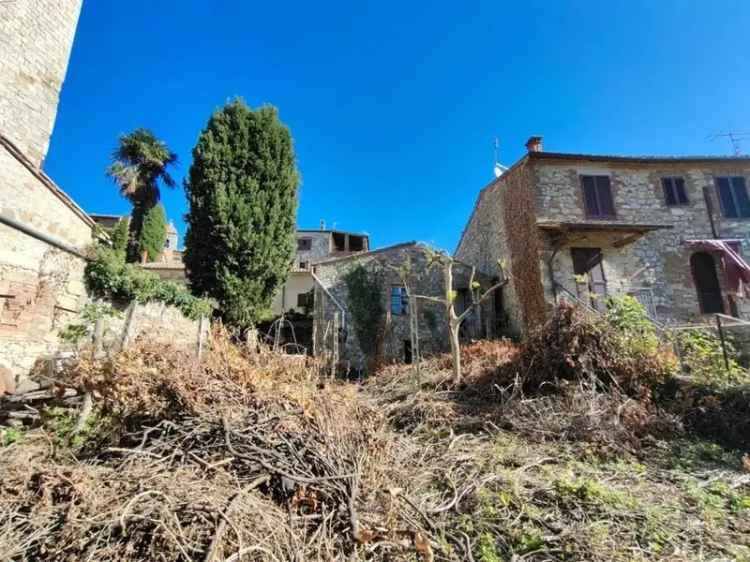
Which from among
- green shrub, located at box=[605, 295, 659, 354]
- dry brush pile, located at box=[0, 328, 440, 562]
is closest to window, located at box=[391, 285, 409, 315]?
green shrub, located at box=[605, 295, 659, 354]

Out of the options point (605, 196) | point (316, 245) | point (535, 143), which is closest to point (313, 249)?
point (316, 245)

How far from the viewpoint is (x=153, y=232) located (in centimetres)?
2442

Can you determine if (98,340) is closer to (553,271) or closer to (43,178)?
(43,178)

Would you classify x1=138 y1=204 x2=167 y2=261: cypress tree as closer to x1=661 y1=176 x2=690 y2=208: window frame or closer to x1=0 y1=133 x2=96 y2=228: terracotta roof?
x1=0 y1=133 x2=96 y2=228: terracotta roof

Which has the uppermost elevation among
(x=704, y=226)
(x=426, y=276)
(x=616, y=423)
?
(x=704, y=226)

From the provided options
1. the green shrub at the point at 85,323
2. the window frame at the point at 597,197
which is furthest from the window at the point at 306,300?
the window frame at the point at 597,197

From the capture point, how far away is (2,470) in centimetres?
294

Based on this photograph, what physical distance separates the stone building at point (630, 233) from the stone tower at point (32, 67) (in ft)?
52.6

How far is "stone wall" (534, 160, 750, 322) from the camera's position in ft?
40.8

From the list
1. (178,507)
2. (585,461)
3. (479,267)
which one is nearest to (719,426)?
(585,461)

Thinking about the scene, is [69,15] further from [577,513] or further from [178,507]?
[577,513]

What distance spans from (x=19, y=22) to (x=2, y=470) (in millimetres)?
14845

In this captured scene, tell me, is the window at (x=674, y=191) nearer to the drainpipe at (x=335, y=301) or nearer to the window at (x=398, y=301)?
the window at (x=398, y=301)

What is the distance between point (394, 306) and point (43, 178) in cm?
1143
